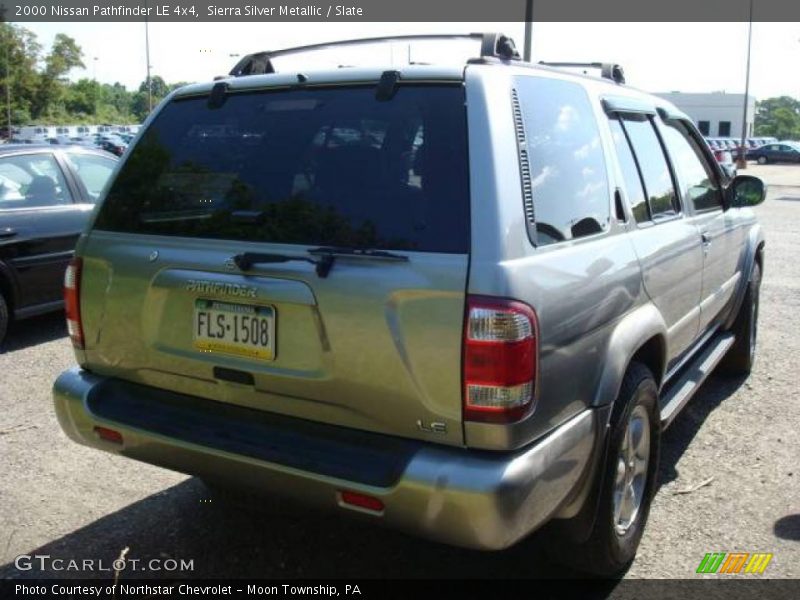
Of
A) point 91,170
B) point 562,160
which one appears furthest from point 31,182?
point 562,160

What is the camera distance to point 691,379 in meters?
4.28

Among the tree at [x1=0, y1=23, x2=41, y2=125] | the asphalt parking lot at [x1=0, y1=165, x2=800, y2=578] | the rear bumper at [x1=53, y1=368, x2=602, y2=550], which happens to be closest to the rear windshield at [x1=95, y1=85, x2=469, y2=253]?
the rear bumper at [x1=53, y1=368, x2=602, y2=550]

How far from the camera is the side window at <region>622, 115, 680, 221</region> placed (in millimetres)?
3650

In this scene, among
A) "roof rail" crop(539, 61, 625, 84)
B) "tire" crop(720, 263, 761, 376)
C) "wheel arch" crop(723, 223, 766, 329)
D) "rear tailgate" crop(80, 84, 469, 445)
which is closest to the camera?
"rear tailgate" crop(80, 84, 469, 445)

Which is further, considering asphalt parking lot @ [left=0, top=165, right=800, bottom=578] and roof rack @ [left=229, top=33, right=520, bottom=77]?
asphalt parking lot @ [left=0, top=165, right=800, bottom=578]

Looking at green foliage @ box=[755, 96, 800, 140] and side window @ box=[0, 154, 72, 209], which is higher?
green foliage @ box=[755, 96, 800, 140]

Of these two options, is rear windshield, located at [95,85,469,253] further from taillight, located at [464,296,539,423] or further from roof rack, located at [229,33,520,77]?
roof rack, located at [229,33,520,77]

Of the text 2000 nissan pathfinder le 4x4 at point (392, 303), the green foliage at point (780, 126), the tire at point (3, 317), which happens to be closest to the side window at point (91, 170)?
the tire at point (3, 317)

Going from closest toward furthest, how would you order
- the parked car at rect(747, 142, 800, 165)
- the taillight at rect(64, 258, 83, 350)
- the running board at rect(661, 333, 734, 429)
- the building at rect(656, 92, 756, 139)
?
the taillight at rect(64, 258, 83, 350)
the running board at rect(661, 333, 734, 429)
the parked car at rect(747, 142, 800, 165)
the building at rect(656, 92, 756, 139)

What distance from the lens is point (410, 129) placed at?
2.65 meters

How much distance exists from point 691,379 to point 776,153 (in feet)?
189

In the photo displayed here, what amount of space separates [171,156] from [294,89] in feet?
1.94

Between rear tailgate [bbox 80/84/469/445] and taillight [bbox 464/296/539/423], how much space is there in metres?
0.05

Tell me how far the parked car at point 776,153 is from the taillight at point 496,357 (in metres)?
59.2
